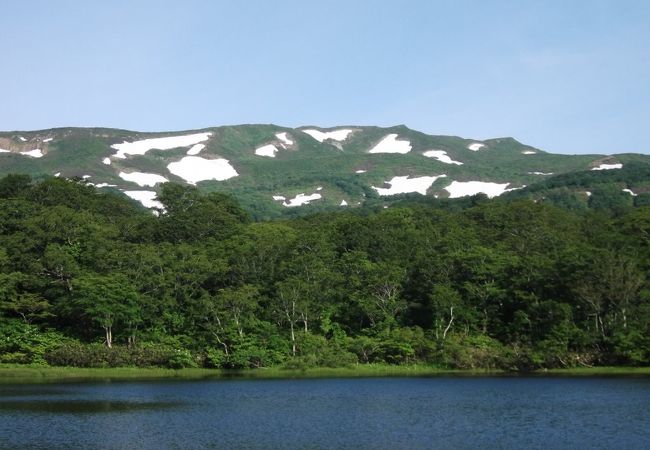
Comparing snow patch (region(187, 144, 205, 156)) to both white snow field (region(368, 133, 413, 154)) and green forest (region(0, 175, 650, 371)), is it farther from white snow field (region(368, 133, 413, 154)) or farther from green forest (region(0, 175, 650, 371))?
green forest (region(0, 175, 650, 371))

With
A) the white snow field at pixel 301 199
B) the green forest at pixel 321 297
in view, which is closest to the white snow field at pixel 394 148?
the white snow field at pixel 301 199

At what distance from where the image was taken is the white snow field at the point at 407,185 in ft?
497

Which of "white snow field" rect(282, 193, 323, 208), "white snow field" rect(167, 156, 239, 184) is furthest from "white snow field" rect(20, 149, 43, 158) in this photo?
"white snow field" rect(282, 193, 323, 208)

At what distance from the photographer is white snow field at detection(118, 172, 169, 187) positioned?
147m

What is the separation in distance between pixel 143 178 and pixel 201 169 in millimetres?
17049

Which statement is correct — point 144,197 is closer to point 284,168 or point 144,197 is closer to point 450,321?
point 284,168

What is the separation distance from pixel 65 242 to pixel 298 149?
13435cm

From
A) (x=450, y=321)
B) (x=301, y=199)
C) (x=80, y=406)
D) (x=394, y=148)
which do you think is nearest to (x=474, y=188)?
(x=301, y=199)

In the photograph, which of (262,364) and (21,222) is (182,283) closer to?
(262,364)

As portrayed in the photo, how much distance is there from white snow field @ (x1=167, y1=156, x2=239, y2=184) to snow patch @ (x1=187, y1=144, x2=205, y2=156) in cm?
243

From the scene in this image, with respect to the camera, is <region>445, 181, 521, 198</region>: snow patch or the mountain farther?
<region>445, 181, 521, 198</region>: snow patch

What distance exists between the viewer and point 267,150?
19225 cm

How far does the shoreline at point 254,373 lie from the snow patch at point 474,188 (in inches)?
3727

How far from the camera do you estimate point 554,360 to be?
5188cm
